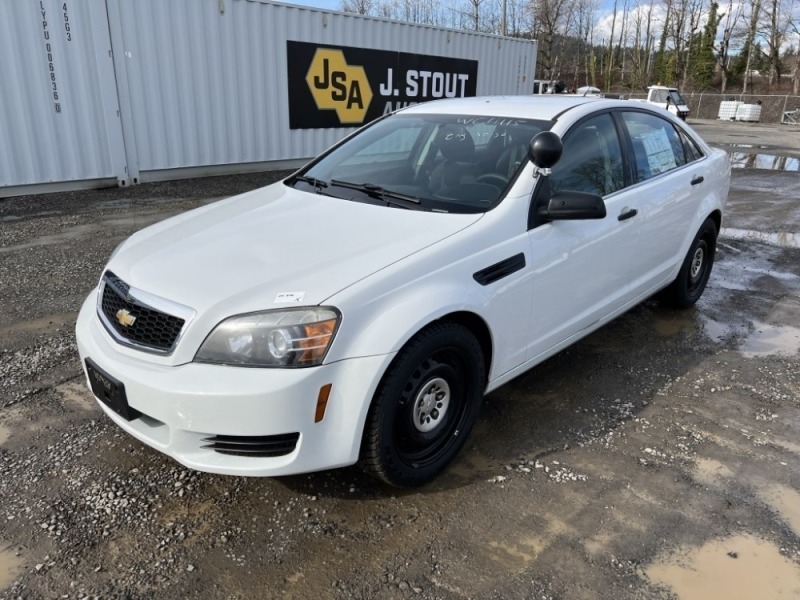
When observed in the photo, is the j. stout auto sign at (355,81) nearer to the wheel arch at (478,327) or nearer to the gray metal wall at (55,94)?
the gray metal wall at (55,94)

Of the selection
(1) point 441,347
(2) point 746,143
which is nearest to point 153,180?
(1) point 441,347

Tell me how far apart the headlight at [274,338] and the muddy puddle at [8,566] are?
1.04m

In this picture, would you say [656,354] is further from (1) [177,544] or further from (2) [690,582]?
(1) [177,544]

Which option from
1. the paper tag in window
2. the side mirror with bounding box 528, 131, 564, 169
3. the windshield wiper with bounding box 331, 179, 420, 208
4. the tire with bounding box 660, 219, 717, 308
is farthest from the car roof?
the paper tag in window

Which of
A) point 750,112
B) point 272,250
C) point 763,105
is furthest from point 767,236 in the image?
point 763,105

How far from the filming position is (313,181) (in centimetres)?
374

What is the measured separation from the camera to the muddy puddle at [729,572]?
2.27m

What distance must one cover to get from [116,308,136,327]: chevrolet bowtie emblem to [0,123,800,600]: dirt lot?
0.75 meters

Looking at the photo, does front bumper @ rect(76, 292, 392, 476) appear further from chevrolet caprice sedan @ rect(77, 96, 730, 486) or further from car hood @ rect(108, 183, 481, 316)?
car hood @ rect(108, 183, 481, 316)

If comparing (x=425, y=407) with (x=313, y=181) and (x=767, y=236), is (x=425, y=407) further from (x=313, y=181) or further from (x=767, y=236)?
(x=767, y=236)

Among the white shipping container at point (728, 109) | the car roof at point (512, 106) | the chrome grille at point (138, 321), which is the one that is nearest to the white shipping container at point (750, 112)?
the white shipping container at point (728, 109)

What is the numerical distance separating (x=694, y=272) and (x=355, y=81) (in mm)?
8650

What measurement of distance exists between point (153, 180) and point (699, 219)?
8.36 metres

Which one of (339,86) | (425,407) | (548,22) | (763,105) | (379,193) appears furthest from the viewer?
(548,22)
